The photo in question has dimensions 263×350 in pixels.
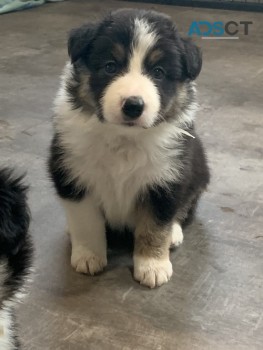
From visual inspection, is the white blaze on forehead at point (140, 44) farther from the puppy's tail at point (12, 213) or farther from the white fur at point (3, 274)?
the white fur at point (3, 274)

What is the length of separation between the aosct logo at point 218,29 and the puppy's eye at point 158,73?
459 centimetres

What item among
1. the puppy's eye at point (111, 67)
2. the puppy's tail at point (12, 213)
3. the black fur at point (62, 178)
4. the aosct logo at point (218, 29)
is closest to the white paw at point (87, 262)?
the black fur at point (62, 178)

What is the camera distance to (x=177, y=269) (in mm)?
2672

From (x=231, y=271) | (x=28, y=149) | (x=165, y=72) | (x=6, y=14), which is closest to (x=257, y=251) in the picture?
(x=231, y=271)

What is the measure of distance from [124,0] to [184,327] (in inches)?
274

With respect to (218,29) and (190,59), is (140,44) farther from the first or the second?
(218,29)

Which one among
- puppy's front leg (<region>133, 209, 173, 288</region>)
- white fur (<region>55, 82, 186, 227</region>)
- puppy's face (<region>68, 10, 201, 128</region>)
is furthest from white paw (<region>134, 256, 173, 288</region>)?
puppy's face (<region>68, 10, 201, 128</region>)

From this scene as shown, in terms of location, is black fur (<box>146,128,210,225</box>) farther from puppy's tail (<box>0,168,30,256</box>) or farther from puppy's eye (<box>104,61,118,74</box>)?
puppy's tail (<box>0,168,30,256</box>)

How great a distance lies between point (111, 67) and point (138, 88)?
173 millimetres

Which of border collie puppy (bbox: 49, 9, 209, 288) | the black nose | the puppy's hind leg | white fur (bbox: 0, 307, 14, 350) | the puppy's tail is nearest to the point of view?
the puppy's tail

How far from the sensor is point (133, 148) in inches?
98.1

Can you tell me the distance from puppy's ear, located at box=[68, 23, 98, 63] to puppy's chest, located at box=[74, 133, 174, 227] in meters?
0.36

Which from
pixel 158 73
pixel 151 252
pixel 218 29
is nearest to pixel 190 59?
pixel 158 73

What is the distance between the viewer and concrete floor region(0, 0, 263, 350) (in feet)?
7.49
